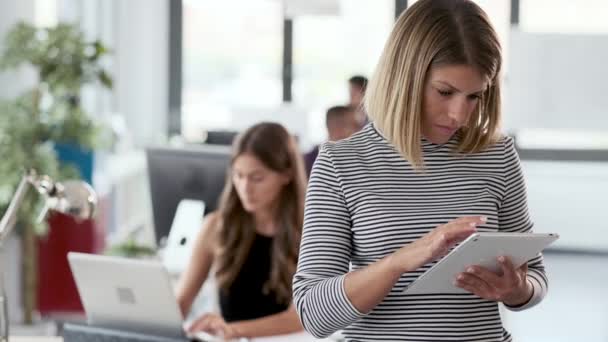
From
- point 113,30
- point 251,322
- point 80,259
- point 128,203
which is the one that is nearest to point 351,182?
point 80,259

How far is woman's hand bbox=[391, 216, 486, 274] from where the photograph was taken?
1.59 metres

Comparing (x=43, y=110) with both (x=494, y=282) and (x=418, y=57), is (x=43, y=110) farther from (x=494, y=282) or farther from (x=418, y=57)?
(x=494, y=282)

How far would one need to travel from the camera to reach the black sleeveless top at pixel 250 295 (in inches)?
123

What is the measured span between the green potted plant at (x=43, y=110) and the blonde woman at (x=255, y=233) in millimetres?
1797

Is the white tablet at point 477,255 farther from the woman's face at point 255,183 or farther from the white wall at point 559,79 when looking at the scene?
the white wall at point 559,79

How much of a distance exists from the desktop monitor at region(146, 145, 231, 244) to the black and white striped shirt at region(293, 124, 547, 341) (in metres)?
1.83

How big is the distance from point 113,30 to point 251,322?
5502mm

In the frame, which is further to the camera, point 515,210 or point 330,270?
point 515,210

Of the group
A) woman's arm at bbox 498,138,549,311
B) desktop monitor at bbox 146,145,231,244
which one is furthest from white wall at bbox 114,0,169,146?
woman's arm at bbox 498,138,549,311

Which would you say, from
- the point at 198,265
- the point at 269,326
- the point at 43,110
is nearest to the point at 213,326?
the point at 269,326

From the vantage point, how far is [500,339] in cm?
183

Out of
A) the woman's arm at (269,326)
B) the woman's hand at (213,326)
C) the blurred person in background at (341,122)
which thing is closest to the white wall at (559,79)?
the blurred person in background at (341,122)

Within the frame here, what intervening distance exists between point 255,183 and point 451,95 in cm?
148

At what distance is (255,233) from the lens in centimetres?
321
